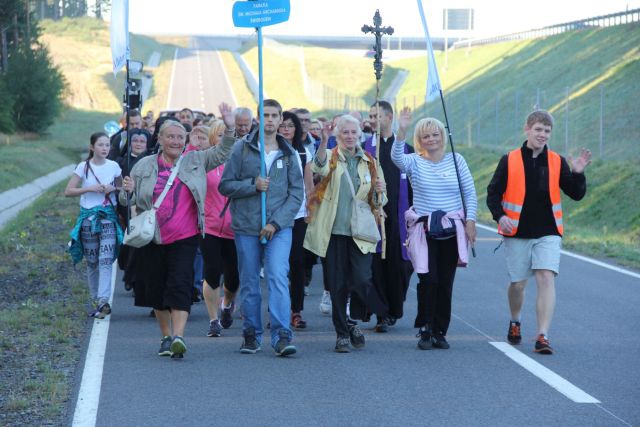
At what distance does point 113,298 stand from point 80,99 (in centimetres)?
7746

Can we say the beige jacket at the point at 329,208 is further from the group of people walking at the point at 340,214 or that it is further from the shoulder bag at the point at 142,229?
the shoulder bag at the point at 142,229

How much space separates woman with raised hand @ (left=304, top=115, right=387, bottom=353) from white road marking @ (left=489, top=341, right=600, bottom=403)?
1.13 m

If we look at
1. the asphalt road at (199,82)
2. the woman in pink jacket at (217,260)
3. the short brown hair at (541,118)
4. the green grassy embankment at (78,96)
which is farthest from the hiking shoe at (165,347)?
the asphalt road at (199,82)

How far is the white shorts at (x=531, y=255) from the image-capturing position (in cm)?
970

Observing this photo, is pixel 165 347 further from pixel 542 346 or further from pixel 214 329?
pixel 542 346

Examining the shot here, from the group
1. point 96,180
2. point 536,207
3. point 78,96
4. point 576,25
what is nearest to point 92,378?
point 536,207

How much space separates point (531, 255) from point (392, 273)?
4.27ft

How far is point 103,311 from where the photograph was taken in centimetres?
1157

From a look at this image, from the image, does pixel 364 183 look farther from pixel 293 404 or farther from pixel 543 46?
pixel 543 46

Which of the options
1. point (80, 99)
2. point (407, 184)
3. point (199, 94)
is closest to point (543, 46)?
point (199, 94)

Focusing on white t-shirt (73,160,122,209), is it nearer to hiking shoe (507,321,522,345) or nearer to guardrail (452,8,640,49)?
hiking shoe (507,321,522,345)

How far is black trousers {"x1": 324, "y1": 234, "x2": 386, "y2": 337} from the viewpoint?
9.77 metres

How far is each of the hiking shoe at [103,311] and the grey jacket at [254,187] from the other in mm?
2387

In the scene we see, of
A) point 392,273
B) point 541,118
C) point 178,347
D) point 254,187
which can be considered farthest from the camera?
point 392,273
